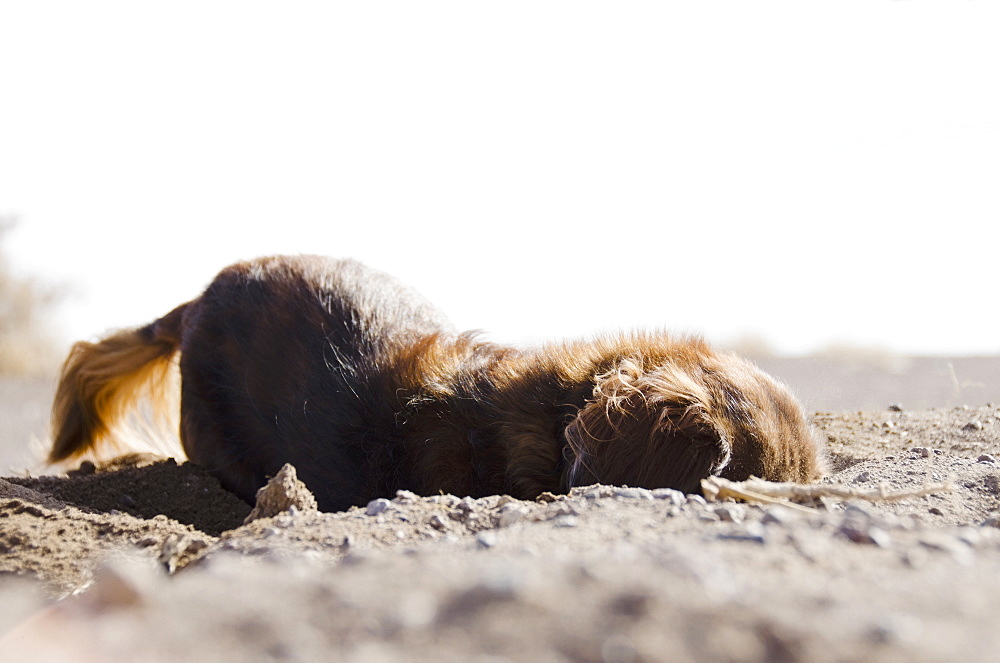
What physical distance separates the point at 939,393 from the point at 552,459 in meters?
6.11

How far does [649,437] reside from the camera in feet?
8.86

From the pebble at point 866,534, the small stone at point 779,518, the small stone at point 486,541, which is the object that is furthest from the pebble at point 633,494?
the pebble at point 866,534

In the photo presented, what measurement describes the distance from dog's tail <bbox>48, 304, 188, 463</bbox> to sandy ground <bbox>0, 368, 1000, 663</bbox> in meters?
2.82

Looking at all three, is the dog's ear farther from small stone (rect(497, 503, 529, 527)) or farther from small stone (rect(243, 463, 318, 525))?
small stone (rect(243, 463, 318, 525))

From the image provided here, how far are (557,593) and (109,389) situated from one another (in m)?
4.44

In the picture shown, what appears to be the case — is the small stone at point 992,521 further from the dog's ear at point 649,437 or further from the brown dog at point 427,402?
the dog's ear at point 649,437

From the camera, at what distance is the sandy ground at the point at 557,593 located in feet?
3.28

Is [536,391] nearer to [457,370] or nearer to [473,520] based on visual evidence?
[457,370]

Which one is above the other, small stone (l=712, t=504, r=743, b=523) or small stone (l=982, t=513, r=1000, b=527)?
small stone (l=712, t=504, r=743, b=523)

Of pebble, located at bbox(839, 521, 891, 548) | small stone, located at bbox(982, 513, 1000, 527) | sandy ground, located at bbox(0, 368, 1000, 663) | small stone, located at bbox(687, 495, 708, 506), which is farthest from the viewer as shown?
small stone, located at bbox(982, 513, 1000, 527)

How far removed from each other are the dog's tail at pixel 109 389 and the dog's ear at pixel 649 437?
2968mm

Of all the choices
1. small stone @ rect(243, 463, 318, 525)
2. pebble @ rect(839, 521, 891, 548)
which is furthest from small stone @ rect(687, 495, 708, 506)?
small stone @ rect(243, 463, 318, 525)

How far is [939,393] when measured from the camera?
756cm

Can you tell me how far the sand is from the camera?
3.28 feet
